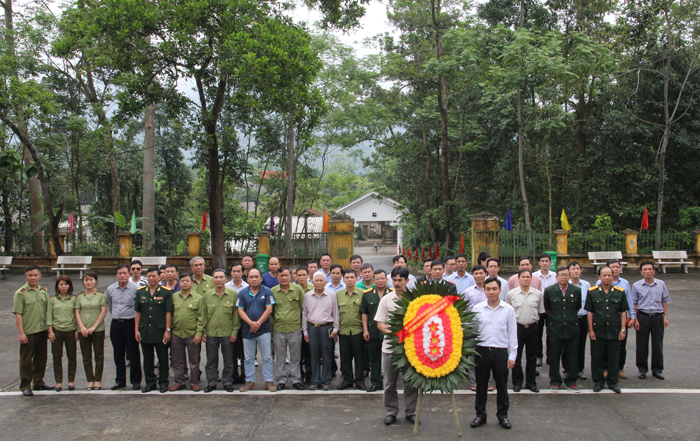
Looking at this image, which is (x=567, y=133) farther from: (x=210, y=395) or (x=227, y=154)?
(x=210, y=395)

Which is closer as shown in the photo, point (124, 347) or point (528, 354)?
point (528, 354)

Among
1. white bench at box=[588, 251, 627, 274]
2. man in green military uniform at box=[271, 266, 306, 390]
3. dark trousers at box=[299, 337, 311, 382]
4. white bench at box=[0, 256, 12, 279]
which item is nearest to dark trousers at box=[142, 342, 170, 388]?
man in green military uniform at box=[271, 266, 306, 390]

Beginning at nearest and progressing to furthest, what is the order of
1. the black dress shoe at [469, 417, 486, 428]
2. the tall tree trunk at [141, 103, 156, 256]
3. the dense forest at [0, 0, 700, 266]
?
the black dress shoe at [469, 417, 486, 428] < the dense forest at [0, 0, 700, 266] < the tall tree trunk at [141, 103, 156, 256]

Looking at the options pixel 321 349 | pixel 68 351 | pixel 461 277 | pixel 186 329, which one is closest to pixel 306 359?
pixel 321 349

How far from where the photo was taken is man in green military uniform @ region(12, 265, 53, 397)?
644cm

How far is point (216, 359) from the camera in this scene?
6715 millimetres

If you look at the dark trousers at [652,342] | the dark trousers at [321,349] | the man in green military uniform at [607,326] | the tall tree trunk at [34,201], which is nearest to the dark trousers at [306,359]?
the dark trousers at [321,349]

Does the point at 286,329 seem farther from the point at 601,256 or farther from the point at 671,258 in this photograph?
the point at 671,258

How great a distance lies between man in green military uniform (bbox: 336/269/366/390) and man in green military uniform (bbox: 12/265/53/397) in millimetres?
3755

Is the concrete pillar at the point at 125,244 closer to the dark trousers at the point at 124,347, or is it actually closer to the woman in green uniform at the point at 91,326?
the woman in green uniform at the point at 91,326

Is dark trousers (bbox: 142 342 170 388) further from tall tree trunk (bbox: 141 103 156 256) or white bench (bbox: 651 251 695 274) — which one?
white bench (bbox: 651 251 695 274)

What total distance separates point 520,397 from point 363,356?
1957 mm

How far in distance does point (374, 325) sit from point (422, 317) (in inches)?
55.0

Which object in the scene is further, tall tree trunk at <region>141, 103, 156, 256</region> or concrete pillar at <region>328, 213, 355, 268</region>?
tall tree trunk at <region>141, 103, 156, 256</region>
